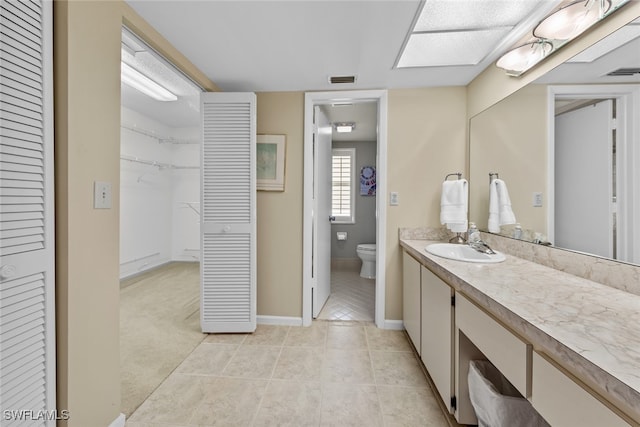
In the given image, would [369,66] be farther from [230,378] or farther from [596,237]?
[230,378]

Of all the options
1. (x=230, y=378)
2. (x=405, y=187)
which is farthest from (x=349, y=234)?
(x=230, y=378)

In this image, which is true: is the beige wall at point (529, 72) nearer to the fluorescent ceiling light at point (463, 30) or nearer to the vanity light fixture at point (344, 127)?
the fluorescent ceiling light at point (463, 30)

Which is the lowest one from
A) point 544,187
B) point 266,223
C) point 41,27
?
point 266,223

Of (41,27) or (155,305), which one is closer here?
(41,27)

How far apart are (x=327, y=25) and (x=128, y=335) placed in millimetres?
2819

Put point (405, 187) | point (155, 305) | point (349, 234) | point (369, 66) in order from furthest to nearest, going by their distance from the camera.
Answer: point (349, 234) < point (155, 305) < point (405, 187) < point (369, 66)

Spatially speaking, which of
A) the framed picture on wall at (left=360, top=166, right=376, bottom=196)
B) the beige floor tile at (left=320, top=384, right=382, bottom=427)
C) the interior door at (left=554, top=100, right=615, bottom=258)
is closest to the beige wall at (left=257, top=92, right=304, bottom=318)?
the beige floor tile at (left=320, top=384, right=382, bottom=427)

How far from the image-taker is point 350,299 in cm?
306

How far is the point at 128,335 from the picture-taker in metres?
2.18

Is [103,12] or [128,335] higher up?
[103,12]

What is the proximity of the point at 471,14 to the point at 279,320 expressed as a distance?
105 inches

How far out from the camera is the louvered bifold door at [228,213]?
7.18ft

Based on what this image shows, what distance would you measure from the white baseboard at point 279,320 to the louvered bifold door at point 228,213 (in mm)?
207

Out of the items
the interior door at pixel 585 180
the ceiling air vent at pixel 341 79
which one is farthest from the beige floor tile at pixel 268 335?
the ceiling air vent at pixel 341 79
